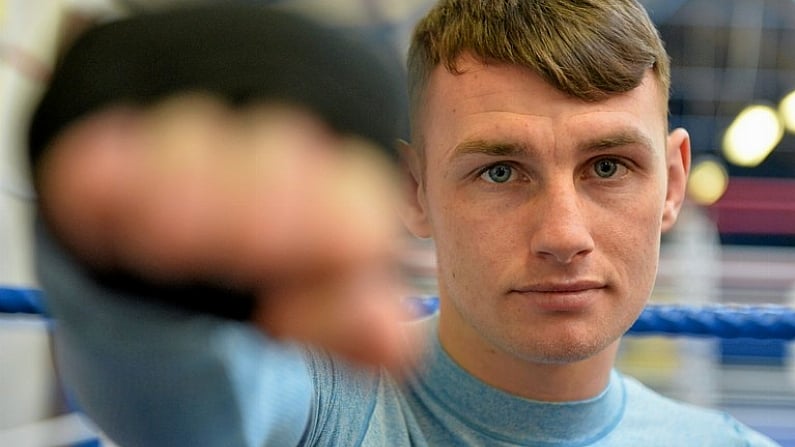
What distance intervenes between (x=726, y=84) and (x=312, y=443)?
12.7 feet

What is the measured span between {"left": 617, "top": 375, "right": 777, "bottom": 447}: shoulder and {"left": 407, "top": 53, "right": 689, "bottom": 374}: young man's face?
0.10m

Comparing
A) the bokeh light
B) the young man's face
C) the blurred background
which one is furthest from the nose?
the bokeh light

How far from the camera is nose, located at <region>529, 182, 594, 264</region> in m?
0.52

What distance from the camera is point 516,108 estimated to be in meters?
0.57

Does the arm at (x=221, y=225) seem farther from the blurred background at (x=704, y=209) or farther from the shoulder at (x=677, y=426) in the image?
the shoulder at (x=677, y=426)

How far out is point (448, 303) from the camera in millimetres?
624

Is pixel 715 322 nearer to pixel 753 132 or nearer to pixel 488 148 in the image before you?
pixel 488 148

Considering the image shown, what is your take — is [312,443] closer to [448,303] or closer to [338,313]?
[448,303]

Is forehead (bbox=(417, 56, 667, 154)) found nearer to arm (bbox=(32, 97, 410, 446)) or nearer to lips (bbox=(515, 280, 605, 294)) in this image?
lips (bbox=(515, 280, 605, 294))

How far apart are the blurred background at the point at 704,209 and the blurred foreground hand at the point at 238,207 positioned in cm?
2

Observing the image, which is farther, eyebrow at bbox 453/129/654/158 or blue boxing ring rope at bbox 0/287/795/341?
blue boxing ring rope at bbox 0/287/795/341

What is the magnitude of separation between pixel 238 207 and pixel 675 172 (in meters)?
0.58

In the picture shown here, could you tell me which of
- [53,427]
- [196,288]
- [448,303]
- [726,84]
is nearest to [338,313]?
[196,288]

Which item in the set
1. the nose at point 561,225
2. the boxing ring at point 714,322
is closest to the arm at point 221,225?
the nose at point 561,225
